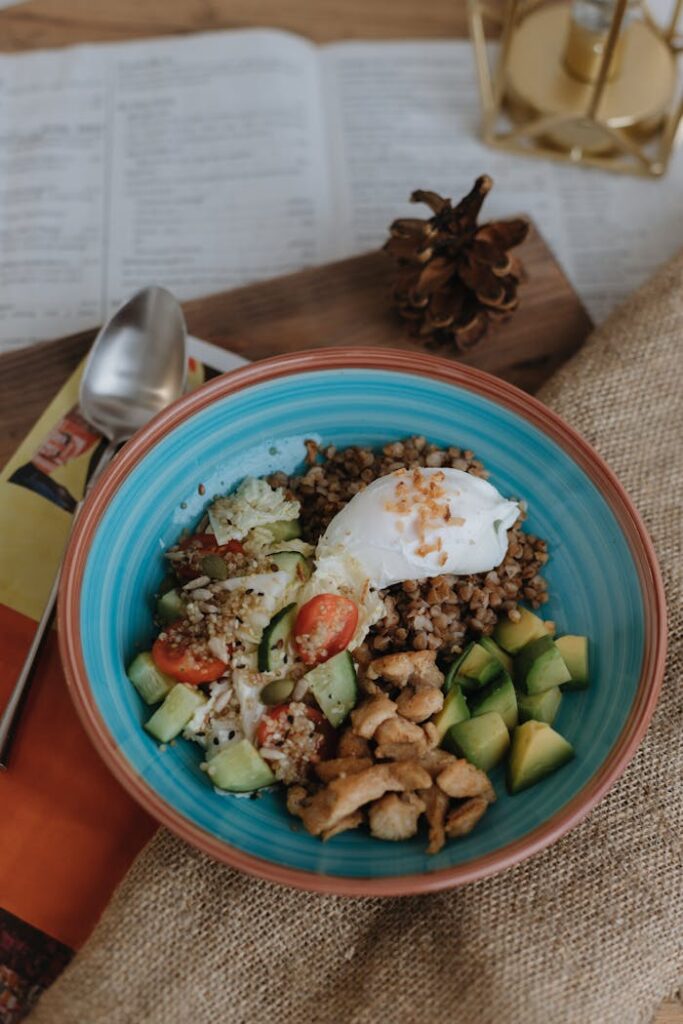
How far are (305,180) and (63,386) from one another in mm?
1149

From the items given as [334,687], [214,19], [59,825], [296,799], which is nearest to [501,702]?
[334,687]

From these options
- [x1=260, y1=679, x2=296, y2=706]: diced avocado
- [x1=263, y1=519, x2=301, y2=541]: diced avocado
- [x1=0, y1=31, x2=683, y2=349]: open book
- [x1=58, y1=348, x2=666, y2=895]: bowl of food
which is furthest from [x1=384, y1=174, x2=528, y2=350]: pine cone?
[x1=260, y1=679, x2=296, y2=706]: diced avocado

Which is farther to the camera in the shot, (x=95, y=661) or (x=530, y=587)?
(x=530, y=587)

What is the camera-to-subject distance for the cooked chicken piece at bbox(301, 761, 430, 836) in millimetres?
1657

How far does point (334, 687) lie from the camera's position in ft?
5.92

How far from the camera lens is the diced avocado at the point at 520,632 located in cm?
195

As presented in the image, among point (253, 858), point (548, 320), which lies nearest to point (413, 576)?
point (253, 858)

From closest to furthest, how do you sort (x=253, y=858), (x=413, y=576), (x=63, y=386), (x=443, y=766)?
(x=253, y=858), (x=443, y=766), (x=413, y=576), (x=63, y=386)

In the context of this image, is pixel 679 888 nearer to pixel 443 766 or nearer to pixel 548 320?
pixel 443 766

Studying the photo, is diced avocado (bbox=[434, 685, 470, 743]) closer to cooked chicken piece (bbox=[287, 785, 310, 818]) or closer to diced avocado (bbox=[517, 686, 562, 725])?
diced avocado (bbox=[517, 686, 562, 725])

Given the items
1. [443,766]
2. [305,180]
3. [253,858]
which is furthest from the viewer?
[305,180]

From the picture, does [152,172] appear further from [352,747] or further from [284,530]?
[352,747]

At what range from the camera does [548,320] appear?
2.58 metres

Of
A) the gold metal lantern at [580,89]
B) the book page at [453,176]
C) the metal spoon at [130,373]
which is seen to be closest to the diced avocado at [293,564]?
the metal spoon at [130,373]
